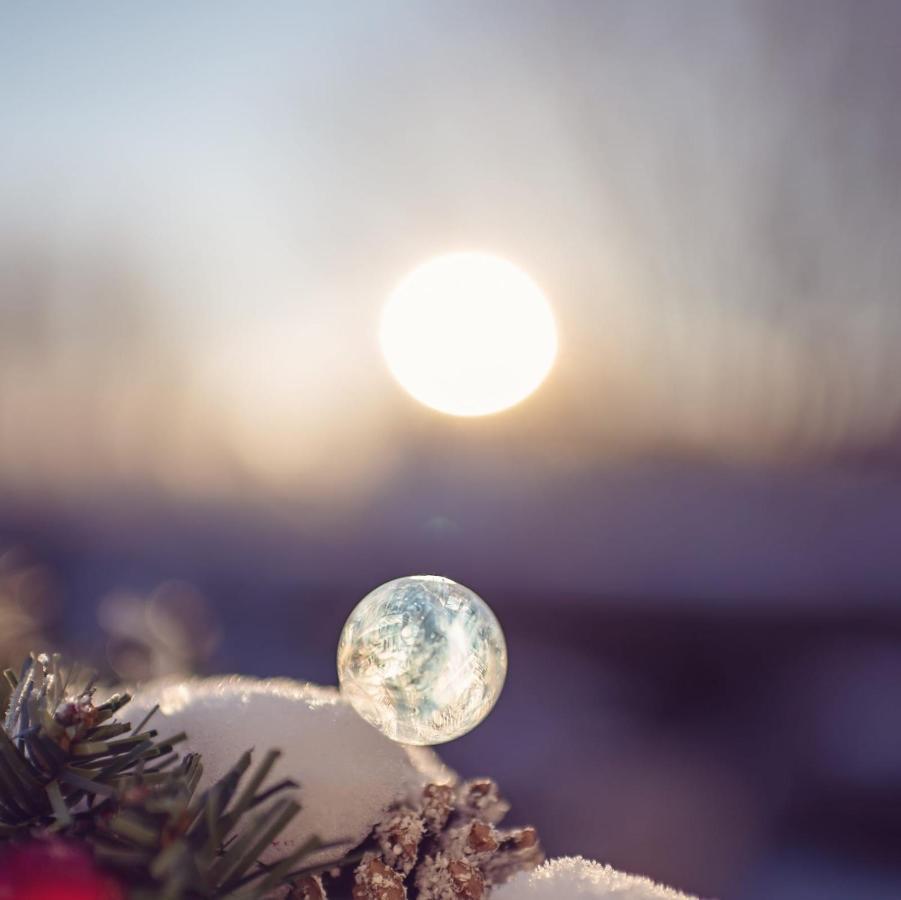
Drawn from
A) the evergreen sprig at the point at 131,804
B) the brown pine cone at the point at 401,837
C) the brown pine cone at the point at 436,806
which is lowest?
the evergreen sprig at the point at 131,804

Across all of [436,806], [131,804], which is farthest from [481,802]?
[131,804]

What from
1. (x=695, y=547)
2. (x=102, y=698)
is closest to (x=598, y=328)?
(x=695, y=547)

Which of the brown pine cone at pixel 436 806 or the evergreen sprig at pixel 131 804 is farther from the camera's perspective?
the brown pine cone at pixel 436 806

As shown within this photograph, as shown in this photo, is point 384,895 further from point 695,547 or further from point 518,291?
point 518,291

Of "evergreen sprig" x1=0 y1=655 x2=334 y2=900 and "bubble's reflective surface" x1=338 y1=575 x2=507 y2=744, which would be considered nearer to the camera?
"evergreen sprig" x1=0 y1=655 x2=334 y2=900

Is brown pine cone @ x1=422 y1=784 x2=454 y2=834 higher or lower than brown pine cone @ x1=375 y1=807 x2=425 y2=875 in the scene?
higher

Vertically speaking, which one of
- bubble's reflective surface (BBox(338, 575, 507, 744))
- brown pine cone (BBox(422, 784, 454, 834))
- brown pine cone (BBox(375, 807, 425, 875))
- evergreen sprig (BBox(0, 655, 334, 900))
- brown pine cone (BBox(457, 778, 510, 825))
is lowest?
evergreen sprig (BBox(0, 655, 334, 900))

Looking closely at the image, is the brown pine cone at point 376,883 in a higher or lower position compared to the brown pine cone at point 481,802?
lower
